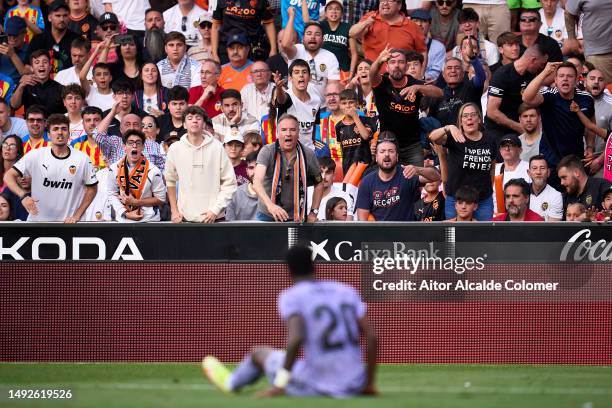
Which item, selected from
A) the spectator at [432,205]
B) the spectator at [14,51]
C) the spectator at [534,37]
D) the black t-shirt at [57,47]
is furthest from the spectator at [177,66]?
the spectator at [534,37]

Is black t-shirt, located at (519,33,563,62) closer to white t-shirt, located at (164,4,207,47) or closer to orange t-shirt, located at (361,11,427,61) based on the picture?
orange t-shirt, located at (361,11,427,61)

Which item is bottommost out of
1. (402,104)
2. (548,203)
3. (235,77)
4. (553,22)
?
(548,203)

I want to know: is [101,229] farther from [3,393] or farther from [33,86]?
[33,86]

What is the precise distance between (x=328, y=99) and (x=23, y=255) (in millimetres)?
5715

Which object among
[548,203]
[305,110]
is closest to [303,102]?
[305,110]

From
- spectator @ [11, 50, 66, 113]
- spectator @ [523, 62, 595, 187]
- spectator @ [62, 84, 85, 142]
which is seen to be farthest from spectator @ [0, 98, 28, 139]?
spectator @ [523, 62, 595, 187]

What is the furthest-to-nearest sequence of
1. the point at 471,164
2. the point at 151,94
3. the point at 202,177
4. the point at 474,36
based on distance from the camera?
the point at 151,94 → the point at 474,36 → the point at 471,164 → the point at 202,177

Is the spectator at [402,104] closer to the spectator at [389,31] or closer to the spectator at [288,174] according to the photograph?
the spectator at [389,31]

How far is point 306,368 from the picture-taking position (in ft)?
27.8

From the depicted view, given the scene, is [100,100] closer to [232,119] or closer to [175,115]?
[175,115]

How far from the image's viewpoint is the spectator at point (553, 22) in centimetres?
1862

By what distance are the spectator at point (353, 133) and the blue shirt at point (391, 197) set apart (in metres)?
2.34

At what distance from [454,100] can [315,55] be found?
2673 millimetres

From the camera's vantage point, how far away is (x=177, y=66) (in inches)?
722
